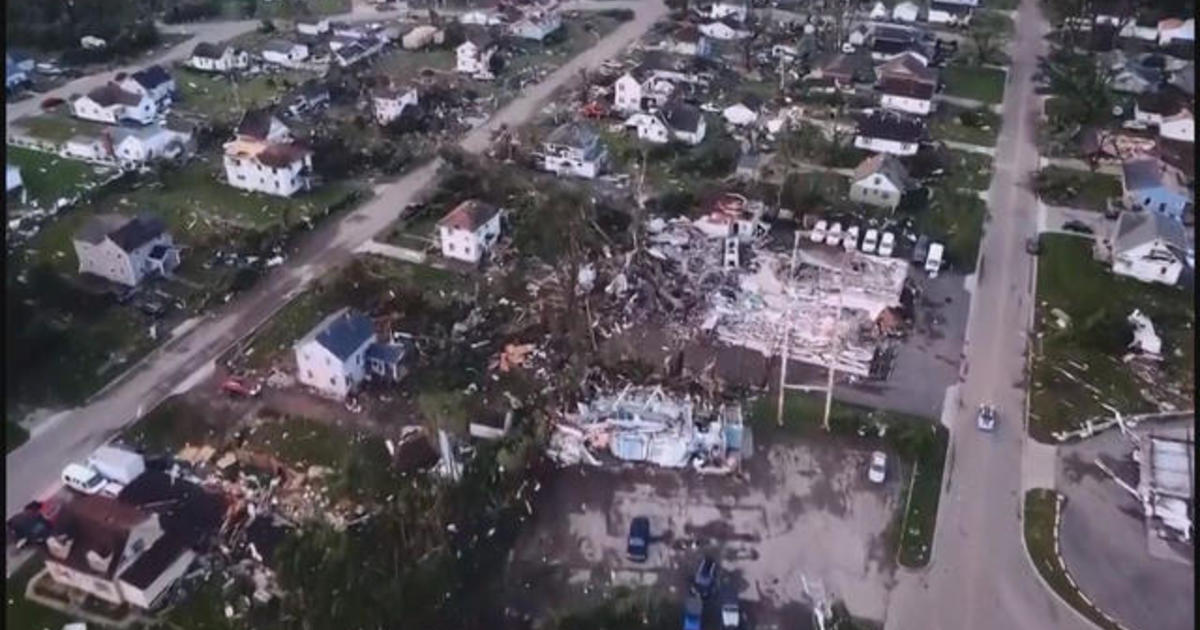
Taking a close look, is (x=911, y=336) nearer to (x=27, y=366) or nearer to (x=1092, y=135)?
(x=1092, y=135)

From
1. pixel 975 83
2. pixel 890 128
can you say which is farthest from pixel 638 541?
pixel 975 83

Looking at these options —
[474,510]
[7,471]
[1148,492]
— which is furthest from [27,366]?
[1148,492]

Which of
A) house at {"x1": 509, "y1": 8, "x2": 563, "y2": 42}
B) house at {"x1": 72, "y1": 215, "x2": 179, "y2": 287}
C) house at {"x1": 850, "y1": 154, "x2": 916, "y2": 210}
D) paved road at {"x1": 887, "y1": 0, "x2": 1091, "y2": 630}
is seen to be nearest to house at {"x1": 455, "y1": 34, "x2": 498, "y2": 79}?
house at {"x1": 509, "y1": 8, "x2": 563, "y2": 42}

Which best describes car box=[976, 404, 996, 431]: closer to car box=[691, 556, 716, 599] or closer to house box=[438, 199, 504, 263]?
car box=[691, 556, 716, 599]

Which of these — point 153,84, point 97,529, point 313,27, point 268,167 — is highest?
point 313,27

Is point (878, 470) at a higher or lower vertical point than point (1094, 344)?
lower

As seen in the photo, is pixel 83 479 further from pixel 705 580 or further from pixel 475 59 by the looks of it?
pixel 475 59
